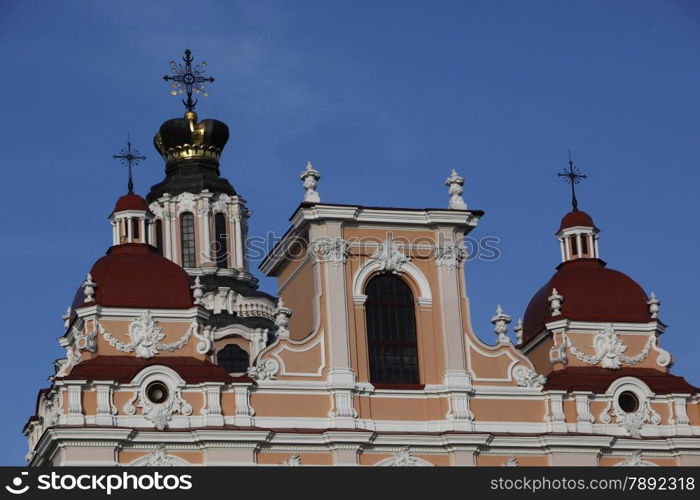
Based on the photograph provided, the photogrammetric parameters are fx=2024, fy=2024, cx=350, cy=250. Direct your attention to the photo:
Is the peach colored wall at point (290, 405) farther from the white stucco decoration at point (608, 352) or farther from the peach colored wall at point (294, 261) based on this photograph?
the white stucco decoration at point (608, 352)

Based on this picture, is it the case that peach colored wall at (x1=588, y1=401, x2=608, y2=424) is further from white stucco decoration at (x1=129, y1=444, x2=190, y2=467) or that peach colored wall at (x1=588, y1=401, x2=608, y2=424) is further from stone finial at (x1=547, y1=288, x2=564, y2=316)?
white stucco decoration at (x1=129, y1=444, x2=190, y2=467)

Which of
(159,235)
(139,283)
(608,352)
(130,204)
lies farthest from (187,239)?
(608,352)

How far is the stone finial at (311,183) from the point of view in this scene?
57938mm

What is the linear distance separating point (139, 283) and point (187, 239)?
16.6 meters

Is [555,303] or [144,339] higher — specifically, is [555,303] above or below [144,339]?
above

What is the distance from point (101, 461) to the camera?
5319 centimetres

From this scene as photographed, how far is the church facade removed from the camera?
54344 mm

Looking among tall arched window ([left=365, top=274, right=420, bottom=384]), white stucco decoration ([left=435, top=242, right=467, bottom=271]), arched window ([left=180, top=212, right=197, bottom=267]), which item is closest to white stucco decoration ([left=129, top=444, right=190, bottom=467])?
tall arched window ([left=365, top=274, right=420, bottom=384])

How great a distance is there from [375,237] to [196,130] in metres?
18.3

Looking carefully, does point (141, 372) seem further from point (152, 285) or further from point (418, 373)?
point (418, 373)

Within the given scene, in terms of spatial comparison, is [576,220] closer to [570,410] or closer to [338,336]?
[570,410]

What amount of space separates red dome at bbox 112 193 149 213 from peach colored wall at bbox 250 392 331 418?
7296 mm

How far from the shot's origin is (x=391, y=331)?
2272 inches
